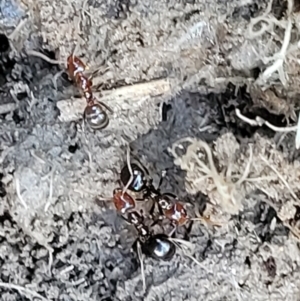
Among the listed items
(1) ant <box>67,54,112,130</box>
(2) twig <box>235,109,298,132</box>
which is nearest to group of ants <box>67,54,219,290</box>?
(1) ant <box>67,54,112,130</box>

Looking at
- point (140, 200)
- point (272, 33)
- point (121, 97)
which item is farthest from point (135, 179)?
point (272, 33)

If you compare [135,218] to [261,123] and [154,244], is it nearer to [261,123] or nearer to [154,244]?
[154,244]

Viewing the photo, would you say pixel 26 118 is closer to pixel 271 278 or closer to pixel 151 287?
pixel 151 287

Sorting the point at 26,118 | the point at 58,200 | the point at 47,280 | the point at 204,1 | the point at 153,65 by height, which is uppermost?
the point at 204,1

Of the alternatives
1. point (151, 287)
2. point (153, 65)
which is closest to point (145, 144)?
point (153, 65)

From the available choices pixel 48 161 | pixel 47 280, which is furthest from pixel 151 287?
pixel 48 161

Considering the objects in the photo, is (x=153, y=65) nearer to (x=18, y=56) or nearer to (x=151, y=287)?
(x=18, y=56)

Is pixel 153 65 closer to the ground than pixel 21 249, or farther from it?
farther from it
